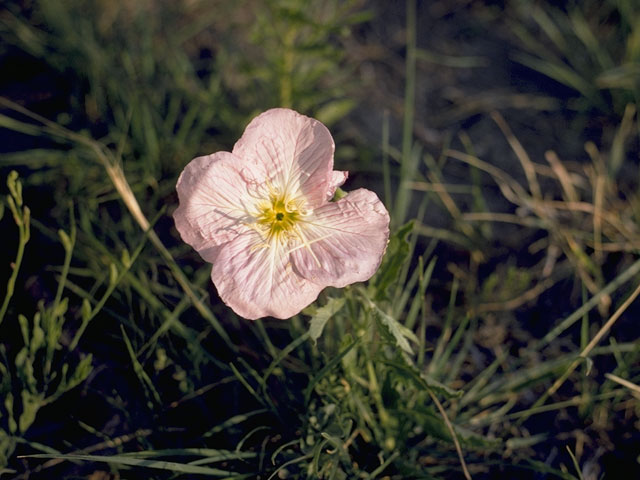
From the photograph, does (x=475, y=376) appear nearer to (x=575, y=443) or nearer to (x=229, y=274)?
(x=575, y=443)

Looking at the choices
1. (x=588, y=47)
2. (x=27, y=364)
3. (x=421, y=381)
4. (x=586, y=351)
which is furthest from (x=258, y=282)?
(x=588, y=47)

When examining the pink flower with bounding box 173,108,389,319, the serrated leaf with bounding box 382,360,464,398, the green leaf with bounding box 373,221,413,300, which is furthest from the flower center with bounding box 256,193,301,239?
the serrated leaf with bounding box 382,360,464,398

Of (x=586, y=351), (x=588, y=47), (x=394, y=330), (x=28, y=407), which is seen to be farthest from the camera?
(x=588, y=47)

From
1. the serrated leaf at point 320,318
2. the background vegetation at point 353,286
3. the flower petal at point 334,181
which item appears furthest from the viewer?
the background vegetation at point 353,286

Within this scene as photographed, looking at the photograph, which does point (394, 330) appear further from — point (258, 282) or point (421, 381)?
point (258, 282)

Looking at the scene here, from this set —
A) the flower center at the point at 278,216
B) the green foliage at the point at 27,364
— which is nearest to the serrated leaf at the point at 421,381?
the flower center at the point at 278,216

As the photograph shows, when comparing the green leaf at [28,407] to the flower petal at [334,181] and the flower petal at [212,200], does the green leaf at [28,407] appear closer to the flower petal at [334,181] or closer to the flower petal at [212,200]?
the flower petal at [212,200]

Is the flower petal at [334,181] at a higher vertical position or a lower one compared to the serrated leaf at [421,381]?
higher
